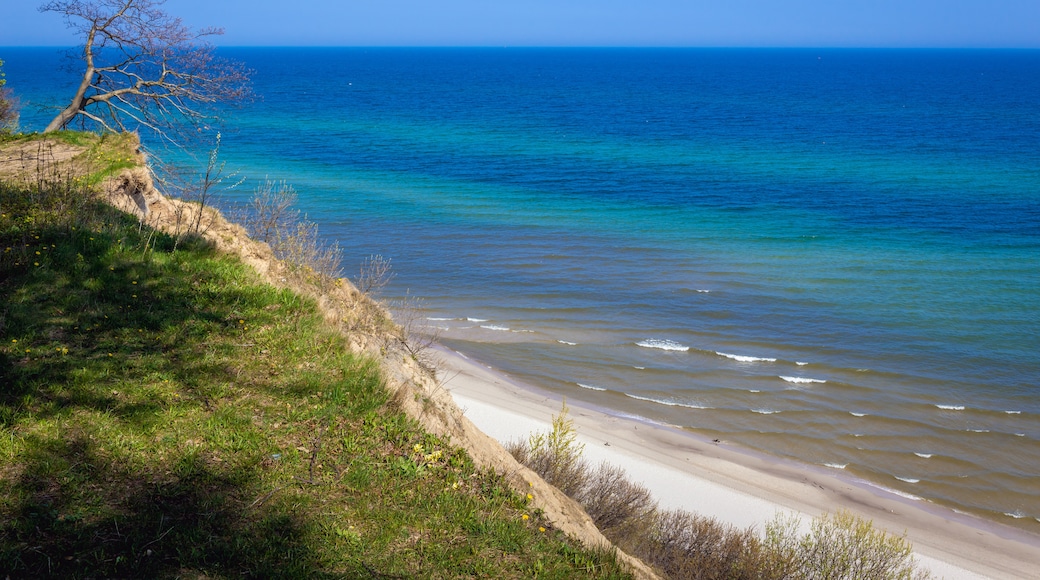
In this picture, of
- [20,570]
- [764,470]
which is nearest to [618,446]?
[764,470]

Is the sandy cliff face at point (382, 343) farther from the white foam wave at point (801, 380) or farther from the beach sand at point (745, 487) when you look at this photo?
the white foam wave at point (801, 380)

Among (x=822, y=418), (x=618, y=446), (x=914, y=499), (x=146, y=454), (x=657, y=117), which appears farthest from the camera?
(x=657, y=117)

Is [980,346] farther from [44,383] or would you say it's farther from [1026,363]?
[44,383]

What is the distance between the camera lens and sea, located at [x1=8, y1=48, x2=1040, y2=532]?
14938mm

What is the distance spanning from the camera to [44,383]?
5855 mm

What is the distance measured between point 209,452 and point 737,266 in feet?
75.0

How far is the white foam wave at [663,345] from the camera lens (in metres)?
18.4

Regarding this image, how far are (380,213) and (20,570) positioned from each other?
29.4 meters

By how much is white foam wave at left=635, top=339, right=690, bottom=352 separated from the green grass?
1197 centimetres

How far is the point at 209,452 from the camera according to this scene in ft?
18.0

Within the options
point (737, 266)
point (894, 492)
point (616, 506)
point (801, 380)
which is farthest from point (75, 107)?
point (737, 266)

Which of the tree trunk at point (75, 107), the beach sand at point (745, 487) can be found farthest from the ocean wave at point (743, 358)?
the tree trunk at point (75, 107)

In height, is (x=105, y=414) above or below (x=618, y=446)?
above

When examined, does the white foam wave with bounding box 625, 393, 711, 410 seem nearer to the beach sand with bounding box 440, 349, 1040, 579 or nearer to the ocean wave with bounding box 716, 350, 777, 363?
the beach sand with bounding box 440, 349, 1040, 579
